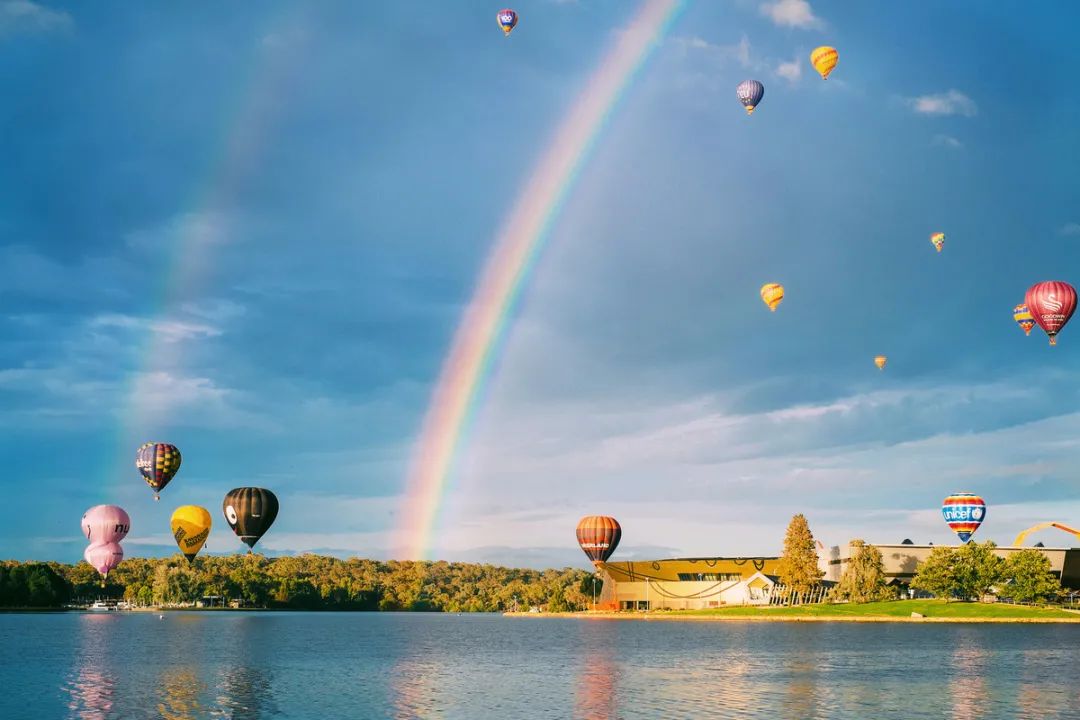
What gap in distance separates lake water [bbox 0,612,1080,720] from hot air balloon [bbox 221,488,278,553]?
3817cm

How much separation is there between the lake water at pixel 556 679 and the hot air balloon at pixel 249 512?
38.2 meters

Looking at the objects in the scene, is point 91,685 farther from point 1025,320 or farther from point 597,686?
point 1025,320

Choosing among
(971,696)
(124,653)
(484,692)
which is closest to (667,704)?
(484,692)

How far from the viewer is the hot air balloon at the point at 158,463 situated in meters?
176

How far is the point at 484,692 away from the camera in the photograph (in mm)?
73312

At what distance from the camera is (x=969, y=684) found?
7494 centimetres

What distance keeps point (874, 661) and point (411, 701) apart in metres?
50.4

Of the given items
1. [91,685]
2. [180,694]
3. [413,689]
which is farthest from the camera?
[91,685]

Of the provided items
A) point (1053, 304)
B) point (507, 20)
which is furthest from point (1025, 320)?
point (507, 20)

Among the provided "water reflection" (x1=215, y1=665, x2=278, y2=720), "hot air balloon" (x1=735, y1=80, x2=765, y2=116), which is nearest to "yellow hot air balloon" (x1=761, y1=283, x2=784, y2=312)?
"hot air balloon" (x1=735, y1=80, x2=765, y2=116)

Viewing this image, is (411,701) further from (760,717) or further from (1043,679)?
(1043,679)

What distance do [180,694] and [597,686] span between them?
29787 millimetres

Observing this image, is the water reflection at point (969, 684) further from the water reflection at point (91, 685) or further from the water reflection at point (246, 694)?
the water reflection at point (91, 685)

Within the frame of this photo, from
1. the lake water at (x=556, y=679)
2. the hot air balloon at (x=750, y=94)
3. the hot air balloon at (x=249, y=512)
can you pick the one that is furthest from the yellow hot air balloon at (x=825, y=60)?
the hot air balloon at (x=249, y=512)
